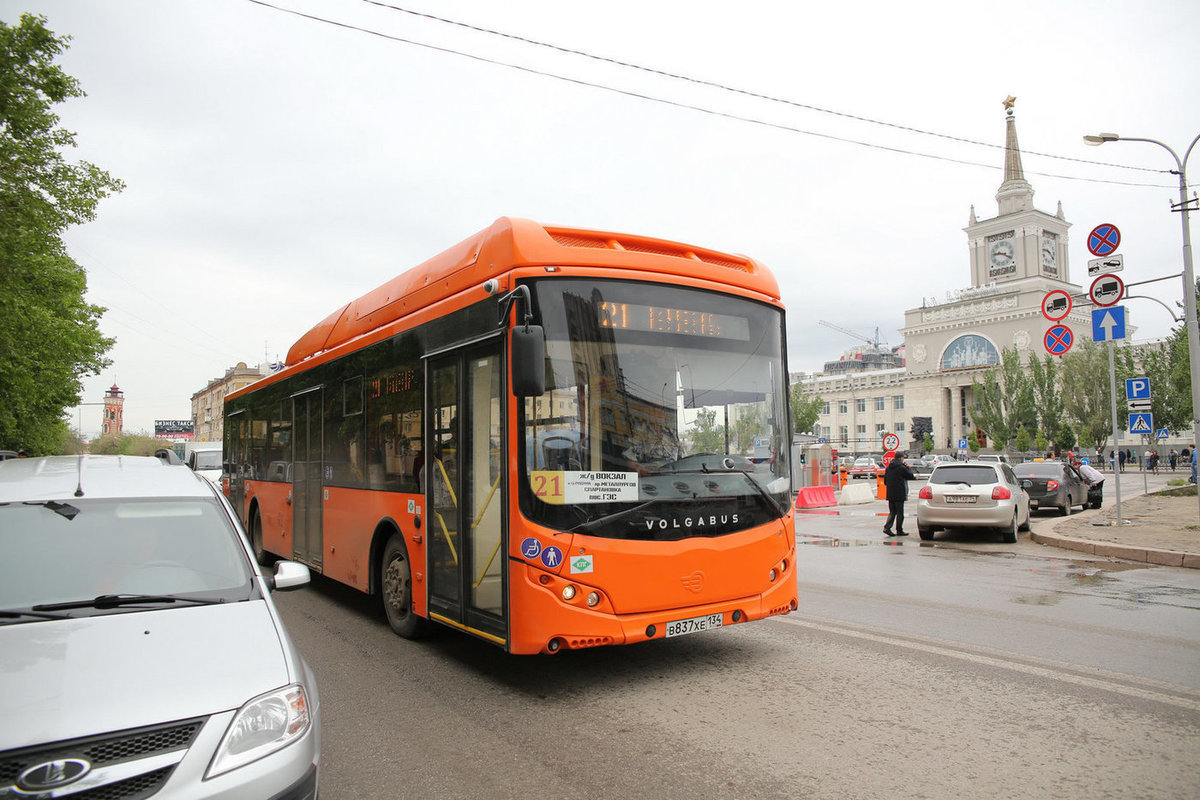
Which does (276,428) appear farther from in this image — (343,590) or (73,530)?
(73,530)

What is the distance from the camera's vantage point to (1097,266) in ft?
52.6

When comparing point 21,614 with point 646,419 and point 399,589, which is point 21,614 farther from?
point 399,589

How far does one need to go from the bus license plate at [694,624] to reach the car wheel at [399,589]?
251cm

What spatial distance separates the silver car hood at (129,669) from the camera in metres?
2.78

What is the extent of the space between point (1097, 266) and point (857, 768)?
15.5 meters

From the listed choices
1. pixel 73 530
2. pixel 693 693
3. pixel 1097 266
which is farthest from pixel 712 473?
pixel 1097 266

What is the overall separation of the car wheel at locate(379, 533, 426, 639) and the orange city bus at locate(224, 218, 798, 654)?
0.08ft

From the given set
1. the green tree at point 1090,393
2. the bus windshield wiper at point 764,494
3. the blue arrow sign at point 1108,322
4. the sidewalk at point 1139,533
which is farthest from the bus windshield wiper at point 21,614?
the green tree at point 1090,393

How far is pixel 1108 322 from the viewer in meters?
16.0

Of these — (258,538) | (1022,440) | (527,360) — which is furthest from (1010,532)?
(1022,440)

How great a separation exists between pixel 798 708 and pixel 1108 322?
1450cm

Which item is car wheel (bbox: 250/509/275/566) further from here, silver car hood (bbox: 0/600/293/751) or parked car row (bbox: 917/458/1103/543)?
parked car row (bbox: 917/458/1103/543)

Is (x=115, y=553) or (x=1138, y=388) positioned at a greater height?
(x=1138, y=388)

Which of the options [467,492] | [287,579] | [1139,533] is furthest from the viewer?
[1139,533]
